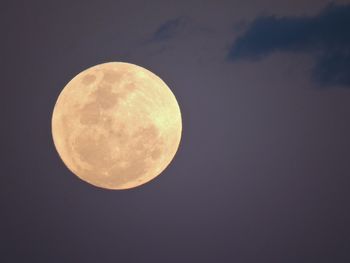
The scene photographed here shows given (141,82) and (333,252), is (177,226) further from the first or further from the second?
(141,82)

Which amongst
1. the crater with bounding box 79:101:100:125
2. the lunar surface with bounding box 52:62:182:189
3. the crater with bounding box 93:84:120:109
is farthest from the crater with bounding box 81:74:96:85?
the crater with bounding box 79:101:100:125

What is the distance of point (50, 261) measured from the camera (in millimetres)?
17203

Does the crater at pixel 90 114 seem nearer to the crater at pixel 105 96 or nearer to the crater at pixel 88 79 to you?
the crater at pixel 105 96

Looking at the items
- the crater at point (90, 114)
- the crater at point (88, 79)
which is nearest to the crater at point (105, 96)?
the crater at point (90, 114)

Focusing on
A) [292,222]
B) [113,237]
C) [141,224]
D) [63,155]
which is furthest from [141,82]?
[292,222]

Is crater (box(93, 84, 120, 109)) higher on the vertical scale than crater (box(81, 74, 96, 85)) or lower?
lower

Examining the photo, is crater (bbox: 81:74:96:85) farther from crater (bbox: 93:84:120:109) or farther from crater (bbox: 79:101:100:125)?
crater (bbox: 79:101:100:125)

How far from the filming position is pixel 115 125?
804cm

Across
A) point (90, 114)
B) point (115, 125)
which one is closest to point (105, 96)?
point (90, 114)

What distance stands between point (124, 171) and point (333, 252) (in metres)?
13.2

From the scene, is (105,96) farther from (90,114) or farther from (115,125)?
(115,125)

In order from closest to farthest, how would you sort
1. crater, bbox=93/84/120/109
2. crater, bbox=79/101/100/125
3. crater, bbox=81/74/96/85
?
crater, bbox=79/101/100/125 < crater, bbox=93/84/120/109 < crater, bbox=81/74/96/85

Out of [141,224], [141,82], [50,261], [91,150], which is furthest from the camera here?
[50,261]

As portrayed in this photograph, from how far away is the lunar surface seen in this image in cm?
809
